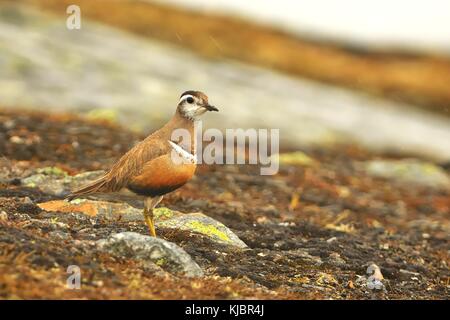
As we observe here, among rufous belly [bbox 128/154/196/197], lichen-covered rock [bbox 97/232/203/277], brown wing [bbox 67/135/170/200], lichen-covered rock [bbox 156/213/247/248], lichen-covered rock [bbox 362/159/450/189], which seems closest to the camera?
lichen-covered rock [bbox 97/232/203/277]

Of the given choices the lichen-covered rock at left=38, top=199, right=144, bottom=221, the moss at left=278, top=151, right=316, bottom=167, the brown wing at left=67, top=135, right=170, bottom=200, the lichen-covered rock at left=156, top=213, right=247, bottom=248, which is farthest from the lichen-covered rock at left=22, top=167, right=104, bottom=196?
the moss at left=278, top=151, right=316, bottom=167

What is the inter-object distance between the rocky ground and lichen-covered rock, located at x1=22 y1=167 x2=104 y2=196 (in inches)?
0.8

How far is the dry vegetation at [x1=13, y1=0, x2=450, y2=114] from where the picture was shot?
138 ft

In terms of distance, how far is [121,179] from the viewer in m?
9.96

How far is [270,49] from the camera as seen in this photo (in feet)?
141

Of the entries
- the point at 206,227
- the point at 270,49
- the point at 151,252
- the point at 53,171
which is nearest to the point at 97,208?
the point at 206,227

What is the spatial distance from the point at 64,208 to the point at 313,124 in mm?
20734

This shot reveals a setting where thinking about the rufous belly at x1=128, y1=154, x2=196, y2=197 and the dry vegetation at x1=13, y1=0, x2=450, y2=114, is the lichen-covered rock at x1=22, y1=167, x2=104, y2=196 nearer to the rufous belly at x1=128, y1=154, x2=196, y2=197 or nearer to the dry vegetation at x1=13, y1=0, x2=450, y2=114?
the rufous belly at x1=128, y1=154, x2=196, y2=197

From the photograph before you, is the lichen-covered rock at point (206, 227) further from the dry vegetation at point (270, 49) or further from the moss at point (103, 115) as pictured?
the dry vegetation at point (270, 49)

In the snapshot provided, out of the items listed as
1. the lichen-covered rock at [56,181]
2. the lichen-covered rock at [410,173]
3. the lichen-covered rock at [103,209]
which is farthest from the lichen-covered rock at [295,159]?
the lichen-covered rock at [103,209]

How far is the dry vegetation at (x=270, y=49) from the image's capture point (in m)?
42.0

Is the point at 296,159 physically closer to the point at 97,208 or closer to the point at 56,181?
the point at 56,181
